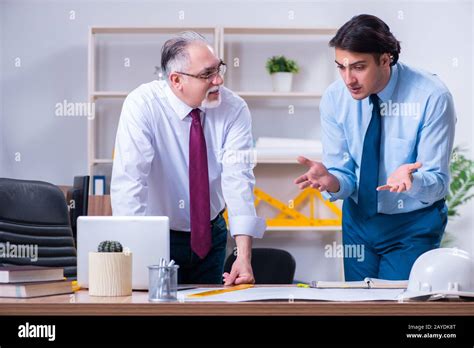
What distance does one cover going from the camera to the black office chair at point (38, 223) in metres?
2.68

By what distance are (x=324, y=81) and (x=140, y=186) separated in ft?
9.57

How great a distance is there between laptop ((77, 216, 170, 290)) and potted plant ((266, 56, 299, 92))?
10.3 feet

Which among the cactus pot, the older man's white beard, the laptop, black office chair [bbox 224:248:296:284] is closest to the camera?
the cactus pot

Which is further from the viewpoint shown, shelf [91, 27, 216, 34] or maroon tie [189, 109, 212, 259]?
shelf [91, 27, 216, 34]

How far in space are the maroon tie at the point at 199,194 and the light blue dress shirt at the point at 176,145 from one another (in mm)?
53

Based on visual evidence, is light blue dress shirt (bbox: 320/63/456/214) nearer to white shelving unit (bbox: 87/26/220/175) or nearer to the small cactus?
the small cactus

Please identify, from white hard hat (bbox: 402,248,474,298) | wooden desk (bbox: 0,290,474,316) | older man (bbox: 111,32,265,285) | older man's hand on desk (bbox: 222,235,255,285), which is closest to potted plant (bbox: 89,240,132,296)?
wooden desk (bbox: 0,290,474,316)

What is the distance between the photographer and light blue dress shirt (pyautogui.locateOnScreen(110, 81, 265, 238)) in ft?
8.70

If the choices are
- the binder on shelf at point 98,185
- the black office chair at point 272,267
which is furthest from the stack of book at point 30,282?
the binder on shelf at point 98,185

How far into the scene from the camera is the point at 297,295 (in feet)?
5.81

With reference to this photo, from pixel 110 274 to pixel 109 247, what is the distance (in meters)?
0.06

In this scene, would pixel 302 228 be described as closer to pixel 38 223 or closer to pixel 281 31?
pixel 281 31
